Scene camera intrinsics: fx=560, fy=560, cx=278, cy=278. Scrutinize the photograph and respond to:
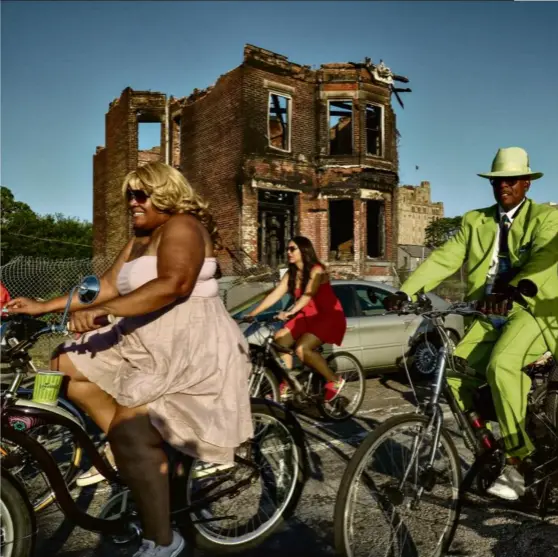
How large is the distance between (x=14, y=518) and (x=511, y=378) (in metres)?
2.49

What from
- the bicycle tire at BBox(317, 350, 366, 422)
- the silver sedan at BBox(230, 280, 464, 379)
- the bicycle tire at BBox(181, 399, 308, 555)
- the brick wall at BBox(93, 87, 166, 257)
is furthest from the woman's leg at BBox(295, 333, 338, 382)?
the brick wall at BBox(93, 87, 166, 257)

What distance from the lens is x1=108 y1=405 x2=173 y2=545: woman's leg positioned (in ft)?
8.04

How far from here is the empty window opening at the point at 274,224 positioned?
23.0m

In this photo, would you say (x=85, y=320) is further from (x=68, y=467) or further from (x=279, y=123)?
(x=279, y=123)

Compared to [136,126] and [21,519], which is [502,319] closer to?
[21,519]

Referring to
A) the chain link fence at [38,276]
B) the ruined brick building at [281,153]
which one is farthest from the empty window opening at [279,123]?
the chain link fence at [38,276]

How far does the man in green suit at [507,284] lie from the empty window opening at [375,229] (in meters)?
21.5

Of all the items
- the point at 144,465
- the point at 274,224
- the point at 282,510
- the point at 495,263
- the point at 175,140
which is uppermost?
the point at 175,140

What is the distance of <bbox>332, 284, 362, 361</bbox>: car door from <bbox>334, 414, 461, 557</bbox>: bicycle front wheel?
4.94 metres

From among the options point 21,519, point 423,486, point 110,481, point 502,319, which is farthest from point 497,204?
point 21,519

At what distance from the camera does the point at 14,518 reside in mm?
2191

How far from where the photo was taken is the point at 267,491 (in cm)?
316

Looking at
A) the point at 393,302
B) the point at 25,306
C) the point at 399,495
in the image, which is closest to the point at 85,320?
the point at 25,306

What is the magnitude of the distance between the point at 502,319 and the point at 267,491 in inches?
66.8
